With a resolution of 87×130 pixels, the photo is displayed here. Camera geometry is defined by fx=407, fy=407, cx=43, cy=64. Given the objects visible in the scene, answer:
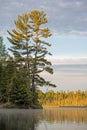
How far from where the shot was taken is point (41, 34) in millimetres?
69000

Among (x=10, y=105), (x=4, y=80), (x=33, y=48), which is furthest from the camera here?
Answer: (x=33, y=48)

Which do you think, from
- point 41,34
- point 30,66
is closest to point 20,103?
point 30,66

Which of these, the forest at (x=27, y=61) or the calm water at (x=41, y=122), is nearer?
the calm water at (x=41, y=122)

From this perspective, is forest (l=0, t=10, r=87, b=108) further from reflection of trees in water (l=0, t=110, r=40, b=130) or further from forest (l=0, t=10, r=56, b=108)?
reflection of trees in water (l=0, t=110, r=40, b=130)

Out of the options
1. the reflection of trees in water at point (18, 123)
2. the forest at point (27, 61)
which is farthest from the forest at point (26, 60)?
the reflection of trees in water at point (18, 123)

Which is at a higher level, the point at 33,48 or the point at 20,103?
the point at 33,48

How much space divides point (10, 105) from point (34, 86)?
7621 mm

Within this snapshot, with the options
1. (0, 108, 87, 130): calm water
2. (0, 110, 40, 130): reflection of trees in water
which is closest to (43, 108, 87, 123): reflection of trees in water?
(0, 108, 87, 130): calm water

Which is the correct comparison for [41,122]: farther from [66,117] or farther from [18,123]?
[66,117]

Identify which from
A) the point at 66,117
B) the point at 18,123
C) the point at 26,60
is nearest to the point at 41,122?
the point at 18,123

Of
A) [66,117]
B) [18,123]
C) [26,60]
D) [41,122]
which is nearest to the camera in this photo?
[18,123]

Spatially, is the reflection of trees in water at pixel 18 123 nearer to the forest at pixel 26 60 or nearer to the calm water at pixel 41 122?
the calm water at pixel 41 122

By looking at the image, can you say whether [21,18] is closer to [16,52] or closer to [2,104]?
[16,52]

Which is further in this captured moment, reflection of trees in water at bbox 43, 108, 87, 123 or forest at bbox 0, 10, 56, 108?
forest at bbox 0, 10, 56, 108
